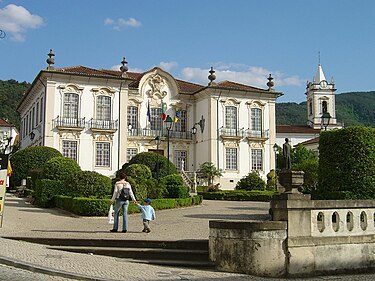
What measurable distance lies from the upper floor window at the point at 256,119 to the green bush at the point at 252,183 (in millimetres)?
5144

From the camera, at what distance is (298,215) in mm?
9266

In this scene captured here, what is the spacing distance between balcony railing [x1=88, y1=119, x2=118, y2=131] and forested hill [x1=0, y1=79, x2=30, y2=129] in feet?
174

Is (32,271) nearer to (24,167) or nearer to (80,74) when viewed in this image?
(24,167)

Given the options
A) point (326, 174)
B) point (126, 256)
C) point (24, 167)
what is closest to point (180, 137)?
point (24, 167)

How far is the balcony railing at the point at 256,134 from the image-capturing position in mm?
41344

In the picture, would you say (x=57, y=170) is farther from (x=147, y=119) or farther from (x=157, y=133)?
(x=157, y=133)

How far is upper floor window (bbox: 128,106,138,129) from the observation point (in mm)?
39656

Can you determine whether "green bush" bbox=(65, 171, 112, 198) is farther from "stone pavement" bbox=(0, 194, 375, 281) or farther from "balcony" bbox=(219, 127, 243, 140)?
"balcony" bbox=(219, 127, 243, 140)

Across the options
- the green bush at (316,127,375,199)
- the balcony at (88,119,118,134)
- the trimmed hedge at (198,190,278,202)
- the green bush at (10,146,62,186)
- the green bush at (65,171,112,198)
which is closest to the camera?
the green bush at (316,127,375,199)

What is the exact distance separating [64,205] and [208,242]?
10767 millimetres

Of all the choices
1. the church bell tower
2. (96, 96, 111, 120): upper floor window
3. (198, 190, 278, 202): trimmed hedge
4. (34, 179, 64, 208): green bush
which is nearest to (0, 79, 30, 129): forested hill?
the church bell tower

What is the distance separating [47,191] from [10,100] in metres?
74.6

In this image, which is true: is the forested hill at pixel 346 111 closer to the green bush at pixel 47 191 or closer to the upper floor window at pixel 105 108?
the upper floor window at pixel 105 108

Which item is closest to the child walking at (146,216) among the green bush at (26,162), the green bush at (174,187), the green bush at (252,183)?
the green bush at (174,187)
